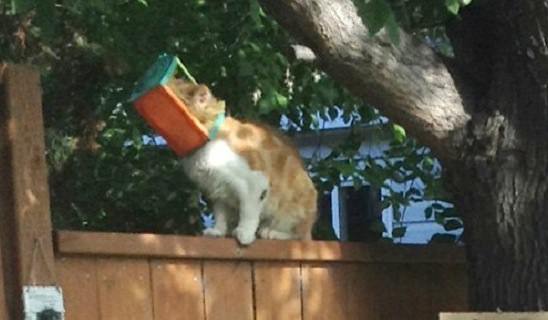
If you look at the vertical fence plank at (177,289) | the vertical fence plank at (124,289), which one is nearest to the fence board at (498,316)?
the vertical fence plank at (177,289)

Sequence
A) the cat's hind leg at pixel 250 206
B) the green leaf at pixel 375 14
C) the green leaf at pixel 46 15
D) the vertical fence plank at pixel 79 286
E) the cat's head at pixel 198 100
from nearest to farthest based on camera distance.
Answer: the green leaf at pixel 375 14 < the vertical fence plank at pixel 79 286 < the green leaf at pixel 46 15 < the cat's head at pixel 198 100 < the cat's hind leg at pixel 250 206

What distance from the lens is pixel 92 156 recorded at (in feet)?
15.8

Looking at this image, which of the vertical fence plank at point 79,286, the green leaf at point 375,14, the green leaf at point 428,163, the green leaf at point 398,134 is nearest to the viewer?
the green leaf at point 375,14

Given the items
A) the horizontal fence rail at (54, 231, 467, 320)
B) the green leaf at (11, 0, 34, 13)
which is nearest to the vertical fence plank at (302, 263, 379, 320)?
the horizontal fence rail at (54, 231, 467, 320)

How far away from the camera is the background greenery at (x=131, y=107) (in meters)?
4.40

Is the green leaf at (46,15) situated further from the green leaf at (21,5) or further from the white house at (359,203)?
the white house at (359,203)

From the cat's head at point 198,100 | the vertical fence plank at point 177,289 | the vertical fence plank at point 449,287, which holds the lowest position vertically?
the vertical fence plank at point 449,287

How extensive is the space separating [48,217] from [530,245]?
1336mm

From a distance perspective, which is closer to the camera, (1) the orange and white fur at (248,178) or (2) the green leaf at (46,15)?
(2) the green leaf at (46,15)

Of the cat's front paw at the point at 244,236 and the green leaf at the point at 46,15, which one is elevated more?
the green leaf at the point at 46,15

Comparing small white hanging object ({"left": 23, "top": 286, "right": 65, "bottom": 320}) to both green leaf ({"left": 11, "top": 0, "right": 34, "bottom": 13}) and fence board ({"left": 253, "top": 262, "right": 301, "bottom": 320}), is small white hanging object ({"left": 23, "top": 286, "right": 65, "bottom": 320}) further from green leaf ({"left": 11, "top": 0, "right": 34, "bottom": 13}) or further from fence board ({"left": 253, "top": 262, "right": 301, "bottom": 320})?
fence board ({"left": 253, "top": 262, "right": 301, "bottom": 320})

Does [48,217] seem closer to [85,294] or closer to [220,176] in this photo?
[85,294]

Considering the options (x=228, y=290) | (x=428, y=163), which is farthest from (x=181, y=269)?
(x=428, y=163)

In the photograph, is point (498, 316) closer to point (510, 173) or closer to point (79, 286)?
point (510, 173)
